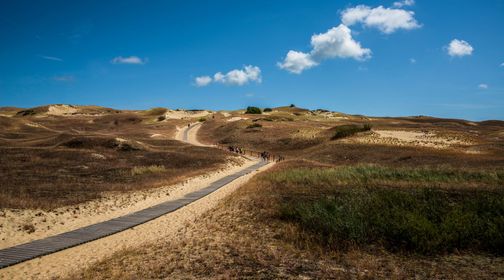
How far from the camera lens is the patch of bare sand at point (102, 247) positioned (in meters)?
11.4

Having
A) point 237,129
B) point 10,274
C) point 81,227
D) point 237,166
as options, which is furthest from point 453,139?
point 10,274

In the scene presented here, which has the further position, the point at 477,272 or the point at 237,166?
the point at 237,166

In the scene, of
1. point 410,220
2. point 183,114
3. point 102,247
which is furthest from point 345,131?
point 183,114

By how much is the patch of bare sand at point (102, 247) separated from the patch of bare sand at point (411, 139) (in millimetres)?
43300

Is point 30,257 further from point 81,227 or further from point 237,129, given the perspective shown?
point 237,129

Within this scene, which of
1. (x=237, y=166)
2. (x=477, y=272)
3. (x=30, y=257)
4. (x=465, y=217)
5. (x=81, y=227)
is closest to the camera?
(x=477, y=272)

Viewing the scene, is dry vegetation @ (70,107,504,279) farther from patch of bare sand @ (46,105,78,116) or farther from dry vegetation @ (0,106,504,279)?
patch of bare sand @ (46,105,78,116)

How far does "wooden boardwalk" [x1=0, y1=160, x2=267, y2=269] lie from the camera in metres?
12.7

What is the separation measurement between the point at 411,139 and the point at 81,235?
56998 millimetres

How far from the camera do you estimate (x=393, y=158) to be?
42969mm

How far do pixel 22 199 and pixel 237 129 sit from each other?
6631cm

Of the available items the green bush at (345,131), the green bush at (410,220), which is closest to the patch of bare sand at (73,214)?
the green bush at (410,220)

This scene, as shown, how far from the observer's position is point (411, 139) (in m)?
59.9

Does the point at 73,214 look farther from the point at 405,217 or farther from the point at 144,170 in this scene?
the point at 405,217
